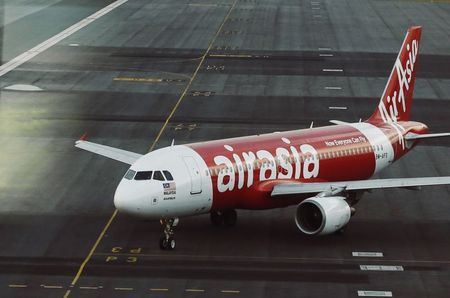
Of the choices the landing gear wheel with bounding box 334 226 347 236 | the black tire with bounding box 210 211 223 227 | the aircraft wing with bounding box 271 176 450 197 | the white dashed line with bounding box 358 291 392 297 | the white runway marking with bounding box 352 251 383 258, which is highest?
the aircraft wing with bounding box 271 176 450 197

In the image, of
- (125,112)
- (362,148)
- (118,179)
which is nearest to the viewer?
(362,148)

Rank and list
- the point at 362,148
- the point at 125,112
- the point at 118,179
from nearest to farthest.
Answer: the point at 362,148 < the point at 118,179 < the point at 125,112

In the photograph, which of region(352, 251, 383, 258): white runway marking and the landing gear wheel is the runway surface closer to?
region(352, 251, 383, 258): white runway marking

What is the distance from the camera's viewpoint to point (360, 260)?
47375 millimetres

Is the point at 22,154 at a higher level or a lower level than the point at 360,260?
lower

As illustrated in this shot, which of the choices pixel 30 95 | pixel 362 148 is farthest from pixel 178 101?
pixel 362 148

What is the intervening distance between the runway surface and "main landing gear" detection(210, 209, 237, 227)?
0.44m

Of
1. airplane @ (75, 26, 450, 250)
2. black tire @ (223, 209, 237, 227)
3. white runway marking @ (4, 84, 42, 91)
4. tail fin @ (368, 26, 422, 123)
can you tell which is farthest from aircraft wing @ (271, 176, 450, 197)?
white runway marking @ (4, 84, 42, 91)

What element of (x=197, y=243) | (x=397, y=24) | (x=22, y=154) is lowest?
(x=397, y=24)

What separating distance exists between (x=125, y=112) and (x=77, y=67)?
19.9 metres

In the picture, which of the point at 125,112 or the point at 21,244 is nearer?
the point at 21,244

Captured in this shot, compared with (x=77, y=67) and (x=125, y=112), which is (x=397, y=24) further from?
(x=125, y=112)

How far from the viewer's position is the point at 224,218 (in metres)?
51.8

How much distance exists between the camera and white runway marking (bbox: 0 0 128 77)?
97.4m
